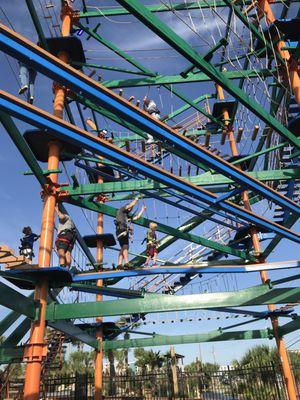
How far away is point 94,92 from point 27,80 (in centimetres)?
321

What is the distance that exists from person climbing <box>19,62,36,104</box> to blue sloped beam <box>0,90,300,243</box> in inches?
103

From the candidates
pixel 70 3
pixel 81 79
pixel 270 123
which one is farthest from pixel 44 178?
pixel 70 3

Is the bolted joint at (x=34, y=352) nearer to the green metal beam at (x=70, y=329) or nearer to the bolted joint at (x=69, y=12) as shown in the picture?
the green metal beam at (x=70, y=329)

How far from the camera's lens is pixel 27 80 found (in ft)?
24.5

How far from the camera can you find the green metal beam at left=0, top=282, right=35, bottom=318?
20.2 feet

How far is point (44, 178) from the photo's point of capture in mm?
8633

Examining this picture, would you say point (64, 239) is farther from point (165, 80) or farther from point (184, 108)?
point (184, 108)

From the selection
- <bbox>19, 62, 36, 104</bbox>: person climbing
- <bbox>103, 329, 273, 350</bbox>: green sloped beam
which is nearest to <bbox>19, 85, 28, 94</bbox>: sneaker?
<bbox>19, 62, 36, 104</bbox>: person climbing

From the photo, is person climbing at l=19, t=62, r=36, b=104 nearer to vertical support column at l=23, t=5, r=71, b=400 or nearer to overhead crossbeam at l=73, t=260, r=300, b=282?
vertical support column at l=23, t=5, r=71, b=400

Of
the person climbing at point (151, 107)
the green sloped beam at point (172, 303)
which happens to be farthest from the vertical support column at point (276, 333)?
the green sloped beam at point (172, 303)

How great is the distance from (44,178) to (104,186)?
1479mm

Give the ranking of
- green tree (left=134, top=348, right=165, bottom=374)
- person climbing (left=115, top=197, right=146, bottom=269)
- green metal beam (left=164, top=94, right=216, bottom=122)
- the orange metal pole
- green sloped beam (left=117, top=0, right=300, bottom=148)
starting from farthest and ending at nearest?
1. green tree (left=134, top=348, right=165, bottom=374)
2. green metal beam (left=164, top=94, right=216, bottom=122)
3. person climbing (left=115, top=197, right=146, bottom=269)
4. the orange metal pole
5. green sloped beam (left=117, top=0, right=300, bottom=148)

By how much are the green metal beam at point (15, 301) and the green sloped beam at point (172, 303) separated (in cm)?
77

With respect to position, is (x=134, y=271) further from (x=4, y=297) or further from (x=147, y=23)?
(x=147, y=23)
